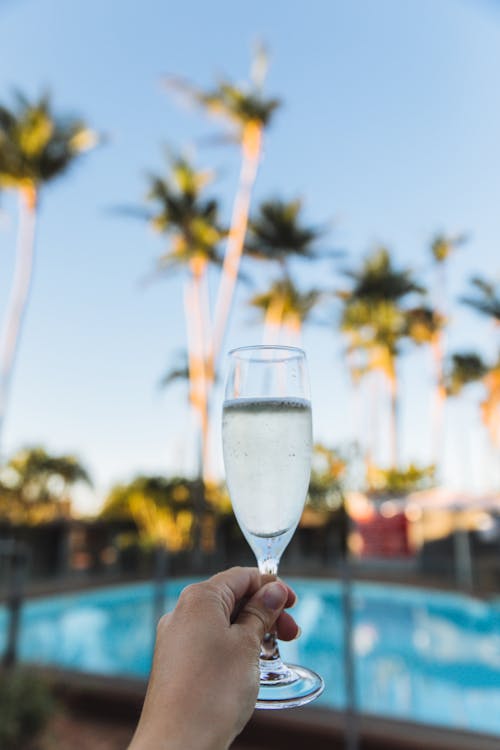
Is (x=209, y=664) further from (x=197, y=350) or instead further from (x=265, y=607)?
(x=197, y=350)

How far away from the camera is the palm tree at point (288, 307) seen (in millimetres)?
26203

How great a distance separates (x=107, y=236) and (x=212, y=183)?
44.7ft

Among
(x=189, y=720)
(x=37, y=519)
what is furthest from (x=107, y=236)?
(x=189, y=720)

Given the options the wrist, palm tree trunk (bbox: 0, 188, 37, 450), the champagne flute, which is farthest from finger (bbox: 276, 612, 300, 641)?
palm tree trunk (bbox: 0, 188, 37, 450)

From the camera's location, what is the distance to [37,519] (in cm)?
1988

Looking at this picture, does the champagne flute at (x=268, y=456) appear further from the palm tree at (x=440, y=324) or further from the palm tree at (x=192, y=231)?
the palm tree at (x=440, y=324)

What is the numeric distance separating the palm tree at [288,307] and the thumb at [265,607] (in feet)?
81.4

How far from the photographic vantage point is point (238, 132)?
21688 mm

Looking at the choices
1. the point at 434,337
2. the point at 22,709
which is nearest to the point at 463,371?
the point at 434,337

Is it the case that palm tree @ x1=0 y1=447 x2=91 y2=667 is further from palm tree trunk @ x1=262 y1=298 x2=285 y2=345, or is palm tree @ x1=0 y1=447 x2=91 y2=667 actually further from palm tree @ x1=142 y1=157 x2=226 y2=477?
palm tree trunk @ x1=262 y1=298 x2=285 y2=345

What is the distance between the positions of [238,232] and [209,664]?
2175cm

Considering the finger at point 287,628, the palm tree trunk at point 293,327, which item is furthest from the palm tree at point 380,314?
the finger at point 287,628

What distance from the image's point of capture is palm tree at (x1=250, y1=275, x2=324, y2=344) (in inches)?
1032

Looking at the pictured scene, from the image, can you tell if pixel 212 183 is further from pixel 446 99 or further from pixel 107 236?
pixel 107 236
